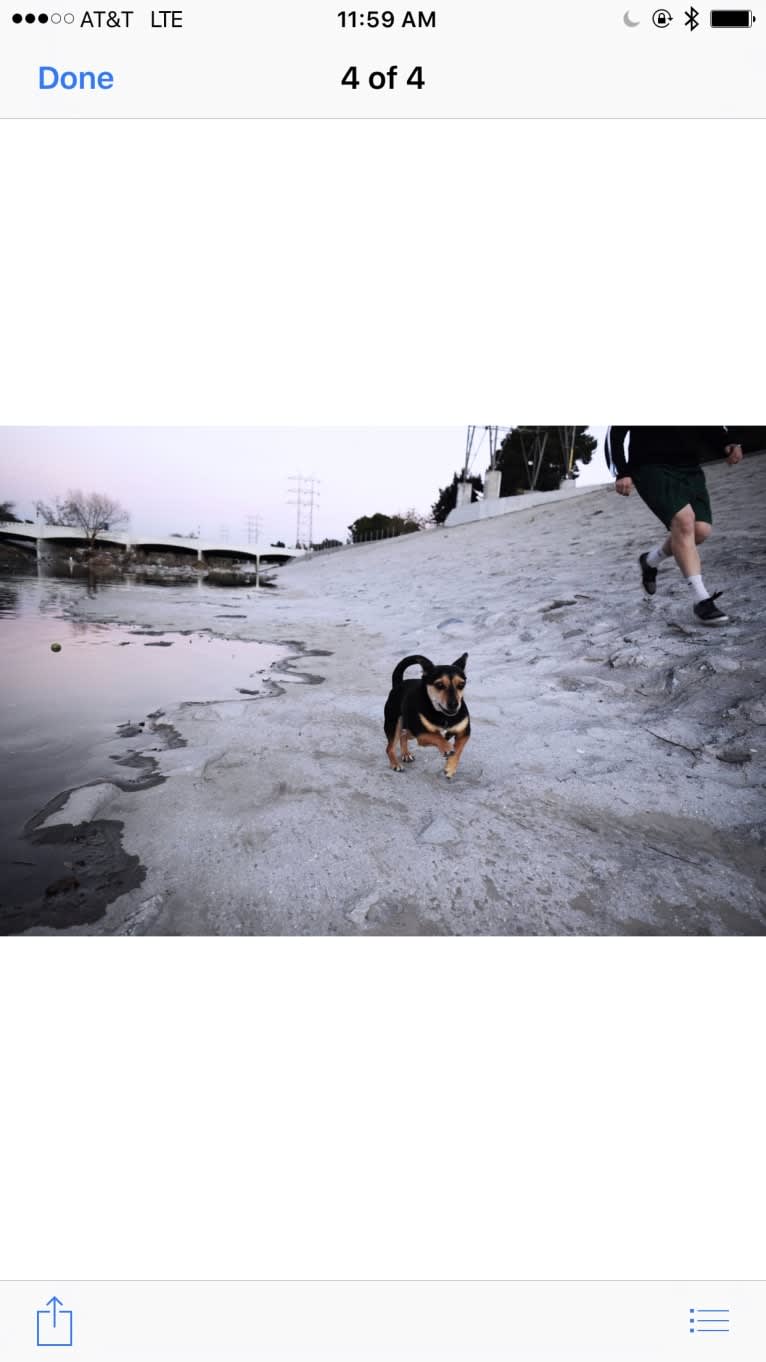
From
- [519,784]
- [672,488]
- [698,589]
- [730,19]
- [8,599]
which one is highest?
[730,19]

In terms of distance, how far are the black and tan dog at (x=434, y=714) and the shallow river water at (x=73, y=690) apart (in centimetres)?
147

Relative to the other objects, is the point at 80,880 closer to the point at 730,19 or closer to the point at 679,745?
the point at 679,745

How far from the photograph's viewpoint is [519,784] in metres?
2.39

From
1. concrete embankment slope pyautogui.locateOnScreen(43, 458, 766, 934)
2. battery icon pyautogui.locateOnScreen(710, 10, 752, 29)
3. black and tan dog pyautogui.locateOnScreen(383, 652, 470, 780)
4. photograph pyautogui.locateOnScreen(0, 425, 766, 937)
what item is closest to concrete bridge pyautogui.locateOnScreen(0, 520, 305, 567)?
photograph pyautogui.locateOnScreen(0, 425, 766, 937)

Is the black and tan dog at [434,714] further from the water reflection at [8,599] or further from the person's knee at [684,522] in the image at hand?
the water reflection at [8,599]

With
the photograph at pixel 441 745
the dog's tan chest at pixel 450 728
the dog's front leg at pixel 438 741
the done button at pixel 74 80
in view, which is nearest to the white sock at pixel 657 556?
the photograph at pixel 441 745

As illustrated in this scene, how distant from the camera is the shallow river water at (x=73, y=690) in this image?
2179 millimetres

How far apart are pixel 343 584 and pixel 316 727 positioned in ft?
16.7

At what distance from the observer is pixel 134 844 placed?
193cm

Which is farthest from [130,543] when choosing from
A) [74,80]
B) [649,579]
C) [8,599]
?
[649,579]

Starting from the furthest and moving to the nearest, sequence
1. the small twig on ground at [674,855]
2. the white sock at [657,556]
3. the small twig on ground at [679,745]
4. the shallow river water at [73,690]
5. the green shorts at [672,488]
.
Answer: the white sock at [657,556], the green shorts at [672,488], the small twig on ground at [679,745], the shallow river water at [73,690], the small twig on ground at [674,855]

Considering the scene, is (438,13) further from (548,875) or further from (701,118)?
(548,875)

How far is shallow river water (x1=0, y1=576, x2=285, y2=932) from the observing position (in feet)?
7.15

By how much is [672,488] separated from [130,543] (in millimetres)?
6175
